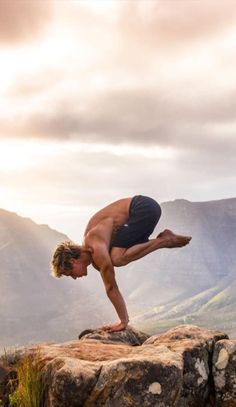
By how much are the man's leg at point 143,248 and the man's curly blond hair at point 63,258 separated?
1.11 meters

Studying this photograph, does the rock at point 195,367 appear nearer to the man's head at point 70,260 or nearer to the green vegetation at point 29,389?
the green vegetation at point 29,389

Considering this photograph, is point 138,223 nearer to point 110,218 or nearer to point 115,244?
point 110,218

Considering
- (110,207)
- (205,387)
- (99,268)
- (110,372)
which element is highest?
(110,207)

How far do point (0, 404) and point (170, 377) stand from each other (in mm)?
3834

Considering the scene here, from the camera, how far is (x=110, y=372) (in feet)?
34.0

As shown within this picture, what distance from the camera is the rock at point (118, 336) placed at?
1487 cm

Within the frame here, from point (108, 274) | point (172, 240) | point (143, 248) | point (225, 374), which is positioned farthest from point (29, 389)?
point (172, 240)

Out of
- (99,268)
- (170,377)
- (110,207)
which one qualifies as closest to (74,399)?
(170,377)

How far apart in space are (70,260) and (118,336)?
241 centimetres

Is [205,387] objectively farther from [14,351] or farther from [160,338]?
[14,351]

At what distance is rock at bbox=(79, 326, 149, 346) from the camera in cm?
1487

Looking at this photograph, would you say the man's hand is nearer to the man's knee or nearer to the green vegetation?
the man's knee

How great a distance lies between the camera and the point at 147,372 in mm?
10305

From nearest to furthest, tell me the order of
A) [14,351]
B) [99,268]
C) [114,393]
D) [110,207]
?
[114,393]
[14,351]
[99,268]
[110,207]
